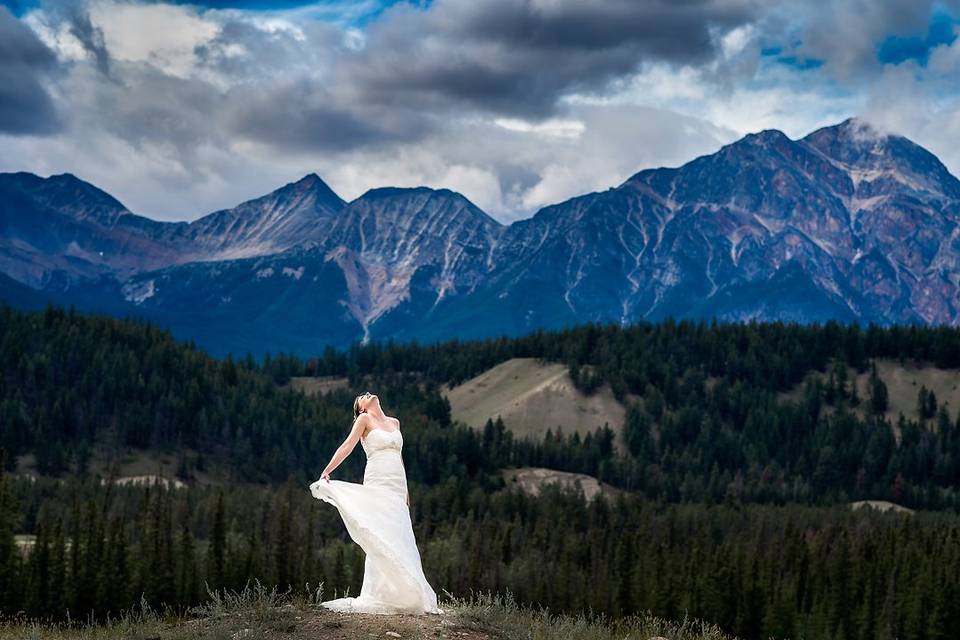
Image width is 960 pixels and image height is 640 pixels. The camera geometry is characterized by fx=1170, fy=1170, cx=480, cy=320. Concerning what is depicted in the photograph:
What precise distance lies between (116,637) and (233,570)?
90.6 metres

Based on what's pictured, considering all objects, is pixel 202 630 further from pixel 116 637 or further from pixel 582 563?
pixel 582 563

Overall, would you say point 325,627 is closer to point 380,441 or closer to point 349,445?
point 349,445

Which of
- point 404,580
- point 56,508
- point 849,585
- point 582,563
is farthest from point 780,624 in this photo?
point 56,508

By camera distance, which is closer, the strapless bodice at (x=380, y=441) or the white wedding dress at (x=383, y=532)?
the white wedding dress at (x=383, y=532)

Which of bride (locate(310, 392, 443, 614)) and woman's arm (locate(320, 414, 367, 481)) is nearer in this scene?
bride (locate(310, 392, 443, 614))

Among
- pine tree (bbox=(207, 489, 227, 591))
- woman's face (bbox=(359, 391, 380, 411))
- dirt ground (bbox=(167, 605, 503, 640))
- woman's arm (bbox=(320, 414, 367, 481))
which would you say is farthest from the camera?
pine tree (bbox=(207, 489, 227, 591))

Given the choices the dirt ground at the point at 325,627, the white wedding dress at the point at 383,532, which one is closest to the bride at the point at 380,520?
the white wedding dress at the point at 383,532

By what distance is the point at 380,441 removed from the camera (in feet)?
117

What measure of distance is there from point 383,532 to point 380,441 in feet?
9.73

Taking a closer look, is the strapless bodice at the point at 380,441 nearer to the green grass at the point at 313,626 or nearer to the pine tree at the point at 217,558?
the green grass at the point at 313,626

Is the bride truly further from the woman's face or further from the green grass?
the green grass

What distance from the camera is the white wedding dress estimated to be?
33625 mm

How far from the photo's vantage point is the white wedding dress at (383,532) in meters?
33.6

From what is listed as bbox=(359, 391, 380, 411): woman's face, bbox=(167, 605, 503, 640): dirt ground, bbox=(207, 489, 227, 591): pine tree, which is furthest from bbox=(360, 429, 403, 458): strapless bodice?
bbox=(207, 489, 227, 591): pine tree
